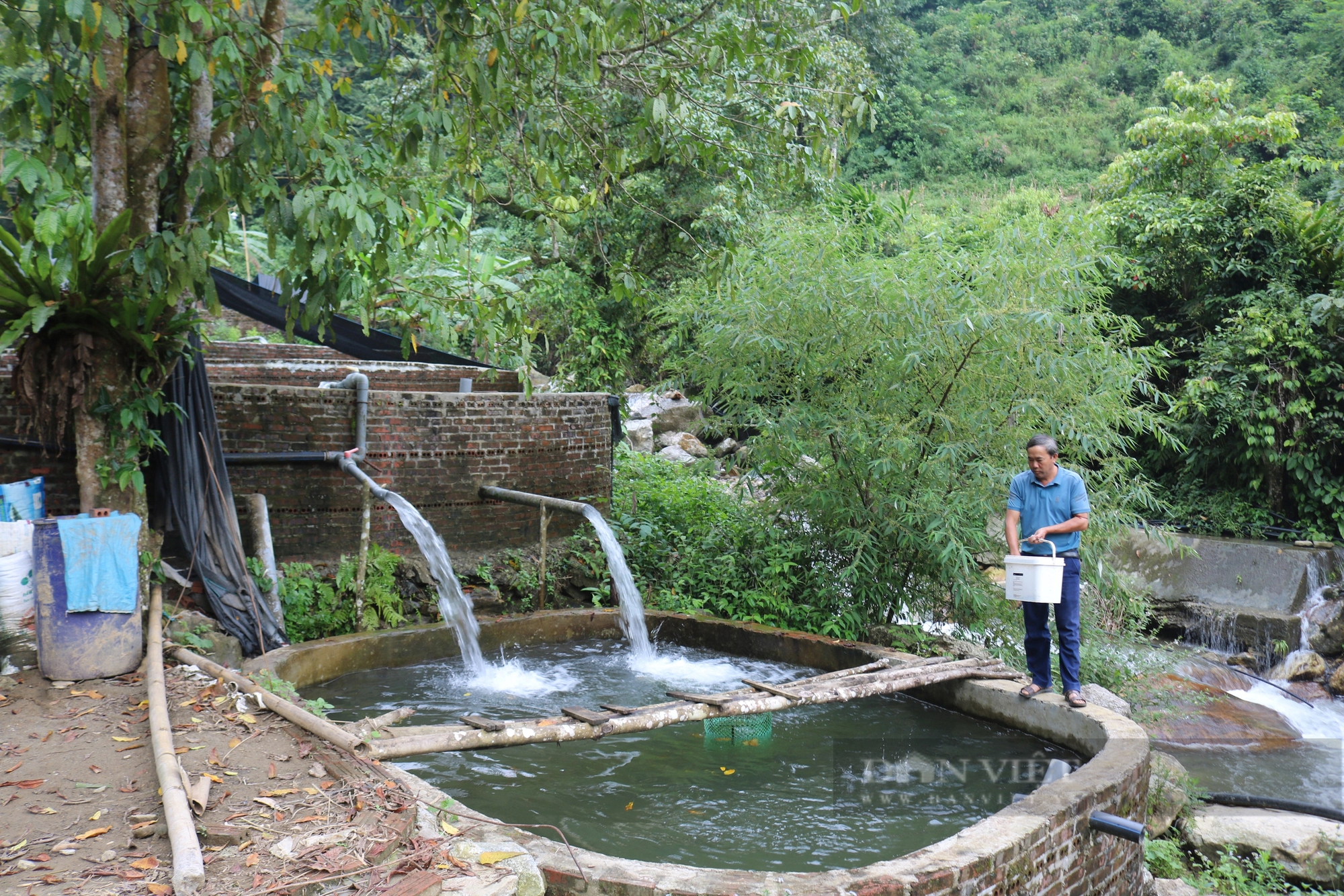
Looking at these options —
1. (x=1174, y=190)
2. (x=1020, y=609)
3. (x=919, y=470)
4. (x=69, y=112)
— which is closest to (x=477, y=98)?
(x=69, y=112)

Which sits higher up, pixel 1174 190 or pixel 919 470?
pixel 1174 190

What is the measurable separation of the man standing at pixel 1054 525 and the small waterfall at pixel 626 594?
10.1ft

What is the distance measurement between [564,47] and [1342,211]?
10.1 metres

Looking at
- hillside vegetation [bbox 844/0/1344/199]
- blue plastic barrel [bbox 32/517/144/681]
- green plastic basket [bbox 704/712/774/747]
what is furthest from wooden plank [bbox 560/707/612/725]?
hillside vegetation [bbox 844/0/1344/199]

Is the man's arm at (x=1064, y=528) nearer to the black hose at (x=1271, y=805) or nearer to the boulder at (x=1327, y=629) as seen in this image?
the black hose at (x=1271, y=805)

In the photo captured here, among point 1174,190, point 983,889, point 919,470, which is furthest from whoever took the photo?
point 1174,190

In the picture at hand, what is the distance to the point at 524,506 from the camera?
851 cm

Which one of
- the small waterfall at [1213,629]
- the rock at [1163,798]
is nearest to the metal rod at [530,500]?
the rock at [1163,798]

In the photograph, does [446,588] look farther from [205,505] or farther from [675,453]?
[675,453]

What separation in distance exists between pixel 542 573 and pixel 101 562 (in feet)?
12.0

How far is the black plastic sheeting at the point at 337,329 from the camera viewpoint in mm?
9430

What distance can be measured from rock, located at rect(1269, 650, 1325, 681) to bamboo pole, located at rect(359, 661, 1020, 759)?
234 inches

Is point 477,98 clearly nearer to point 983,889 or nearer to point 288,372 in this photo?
point 983,889

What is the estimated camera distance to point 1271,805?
6.27 m
